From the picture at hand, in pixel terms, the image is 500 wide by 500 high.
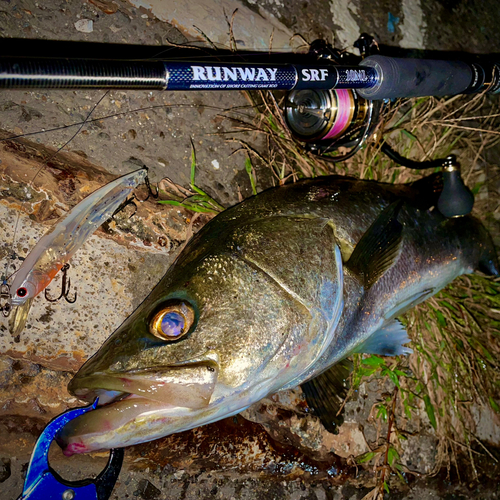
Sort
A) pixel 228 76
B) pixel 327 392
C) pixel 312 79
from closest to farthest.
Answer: pixel 228 76 < pixel 312 79 < pixel 327 392

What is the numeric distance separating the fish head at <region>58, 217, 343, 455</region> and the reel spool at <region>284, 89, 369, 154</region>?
0.92 metres

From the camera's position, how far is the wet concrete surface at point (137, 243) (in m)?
2.21

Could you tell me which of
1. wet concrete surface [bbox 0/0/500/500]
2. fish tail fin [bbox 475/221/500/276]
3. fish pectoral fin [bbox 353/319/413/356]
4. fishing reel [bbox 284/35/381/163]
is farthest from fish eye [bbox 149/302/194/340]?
fish tail fin [bbox 475/221/500/276]

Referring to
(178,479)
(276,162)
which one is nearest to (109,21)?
(276,162)

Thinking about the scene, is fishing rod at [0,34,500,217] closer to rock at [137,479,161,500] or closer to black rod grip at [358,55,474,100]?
black rod grip at [358,55,474,100]

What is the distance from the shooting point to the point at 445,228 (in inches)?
100

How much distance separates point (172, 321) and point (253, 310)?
33 cm

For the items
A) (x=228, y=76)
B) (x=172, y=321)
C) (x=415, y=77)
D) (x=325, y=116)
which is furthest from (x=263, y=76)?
(x=172, y=321)

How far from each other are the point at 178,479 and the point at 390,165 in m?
2.61

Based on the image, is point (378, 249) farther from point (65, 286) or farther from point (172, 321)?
point (65, 286)

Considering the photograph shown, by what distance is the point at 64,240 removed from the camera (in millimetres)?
2207

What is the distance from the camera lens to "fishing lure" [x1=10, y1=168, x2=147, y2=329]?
84.1 inches

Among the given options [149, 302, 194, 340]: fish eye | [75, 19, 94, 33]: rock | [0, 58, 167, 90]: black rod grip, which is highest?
[75, 19, 94, 33]: rock

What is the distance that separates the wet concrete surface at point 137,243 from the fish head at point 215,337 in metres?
0.64
